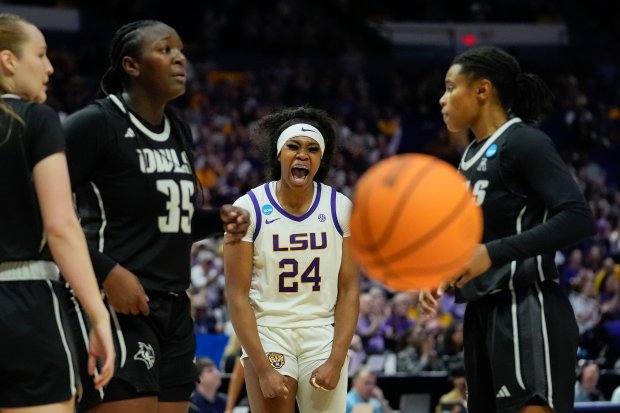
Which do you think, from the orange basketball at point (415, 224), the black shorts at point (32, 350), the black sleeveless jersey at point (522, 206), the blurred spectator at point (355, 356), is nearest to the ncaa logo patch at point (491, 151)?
the black sleeveless jersey at point (522, 206)

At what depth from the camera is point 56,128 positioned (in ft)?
11.7

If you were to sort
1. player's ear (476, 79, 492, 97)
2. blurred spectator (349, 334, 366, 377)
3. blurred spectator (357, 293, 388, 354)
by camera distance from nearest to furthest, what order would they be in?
player's ear (476, 79, 492, 97) → blurred spectator (349, 334, 366, 377) → blurred spectator (357, 293, 388, 354)

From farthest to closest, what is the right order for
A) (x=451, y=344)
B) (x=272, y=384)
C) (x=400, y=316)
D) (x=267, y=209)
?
1. (x=400, y=316)
2. (x=451, y=344)
3. (x=267, y=209)
4. (x=272, y=384)

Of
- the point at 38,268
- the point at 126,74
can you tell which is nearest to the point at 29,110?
the point at 38,268

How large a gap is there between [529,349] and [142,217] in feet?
5.63

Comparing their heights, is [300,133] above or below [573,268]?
above

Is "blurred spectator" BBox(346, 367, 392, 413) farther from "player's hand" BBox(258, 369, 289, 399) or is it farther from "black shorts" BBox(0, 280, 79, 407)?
"black shorts" BBox(0, 280, 79, 407)

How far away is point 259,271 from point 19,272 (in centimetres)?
192

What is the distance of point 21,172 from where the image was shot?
11.6 feet

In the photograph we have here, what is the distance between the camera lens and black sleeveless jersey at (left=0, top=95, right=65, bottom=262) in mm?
3510

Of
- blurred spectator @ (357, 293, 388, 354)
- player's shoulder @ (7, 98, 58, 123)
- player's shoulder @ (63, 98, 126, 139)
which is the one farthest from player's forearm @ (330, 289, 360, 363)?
blurred spectator @ (357, 293, 388, 354)

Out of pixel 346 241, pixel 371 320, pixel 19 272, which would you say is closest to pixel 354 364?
pixel 371 320

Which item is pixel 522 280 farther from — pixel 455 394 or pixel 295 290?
pixel 455 394

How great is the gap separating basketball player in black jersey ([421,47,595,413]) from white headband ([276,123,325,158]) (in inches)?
34.5
